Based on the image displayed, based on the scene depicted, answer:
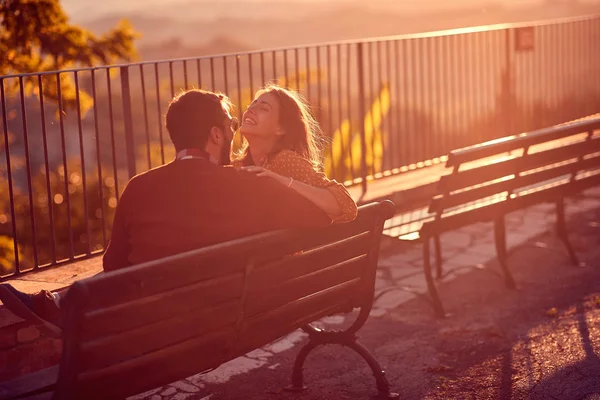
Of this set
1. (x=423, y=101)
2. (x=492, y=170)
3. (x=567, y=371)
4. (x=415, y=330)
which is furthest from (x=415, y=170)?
(x=567, y=371)

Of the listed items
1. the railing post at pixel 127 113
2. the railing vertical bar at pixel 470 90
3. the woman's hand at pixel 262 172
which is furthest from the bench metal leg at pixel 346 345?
the railing vertical bar at pixel 470 90

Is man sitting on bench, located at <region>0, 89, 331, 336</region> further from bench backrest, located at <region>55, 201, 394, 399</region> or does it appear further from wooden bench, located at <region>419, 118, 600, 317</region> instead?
wooden bench, located at <region>419, 118, 600, 317</region>

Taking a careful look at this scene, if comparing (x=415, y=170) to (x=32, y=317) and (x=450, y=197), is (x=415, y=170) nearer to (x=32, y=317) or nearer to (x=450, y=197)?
(x=450, y=197)

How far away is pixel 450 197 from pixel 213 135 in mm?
2786

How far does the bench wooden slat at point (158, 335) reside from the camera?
3396mm

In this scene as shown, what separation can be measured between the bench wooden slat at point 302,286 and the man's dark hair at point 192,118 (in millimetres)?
684

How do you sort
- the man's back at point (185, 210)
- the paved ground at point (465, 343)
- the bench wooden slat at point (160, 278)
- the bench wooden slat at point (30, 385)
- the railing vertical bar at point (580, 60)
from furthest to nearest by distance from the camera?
1. the railing vertical bar at point (580, 60)
2. the paved ground at point (465, 343)
3. the man's back at point (185, 210)
4. the bench wooden slat at point (30, 385)
5. the bench wooden slat at point (160, 278)

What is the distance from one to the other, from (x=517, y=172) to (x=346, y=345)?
257 cm

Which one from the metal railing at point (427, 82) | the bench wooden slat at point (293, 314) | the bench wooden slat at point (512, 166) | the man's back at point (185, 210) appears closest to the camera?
the man's back at point (185, 210)

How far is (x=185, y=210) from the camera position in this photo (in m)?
3.84

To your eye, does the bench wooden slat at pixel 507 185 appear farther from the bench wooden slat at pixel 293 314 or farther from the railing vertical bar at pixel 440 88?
the railing vertical bar at pixel 440 88

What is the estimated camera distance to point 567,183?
24.8ft

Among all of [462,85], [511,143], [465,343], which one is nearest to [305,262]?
[465,343]

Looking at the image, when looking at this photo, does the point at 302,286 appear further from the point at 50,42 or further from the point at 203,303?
the point at 50,42
